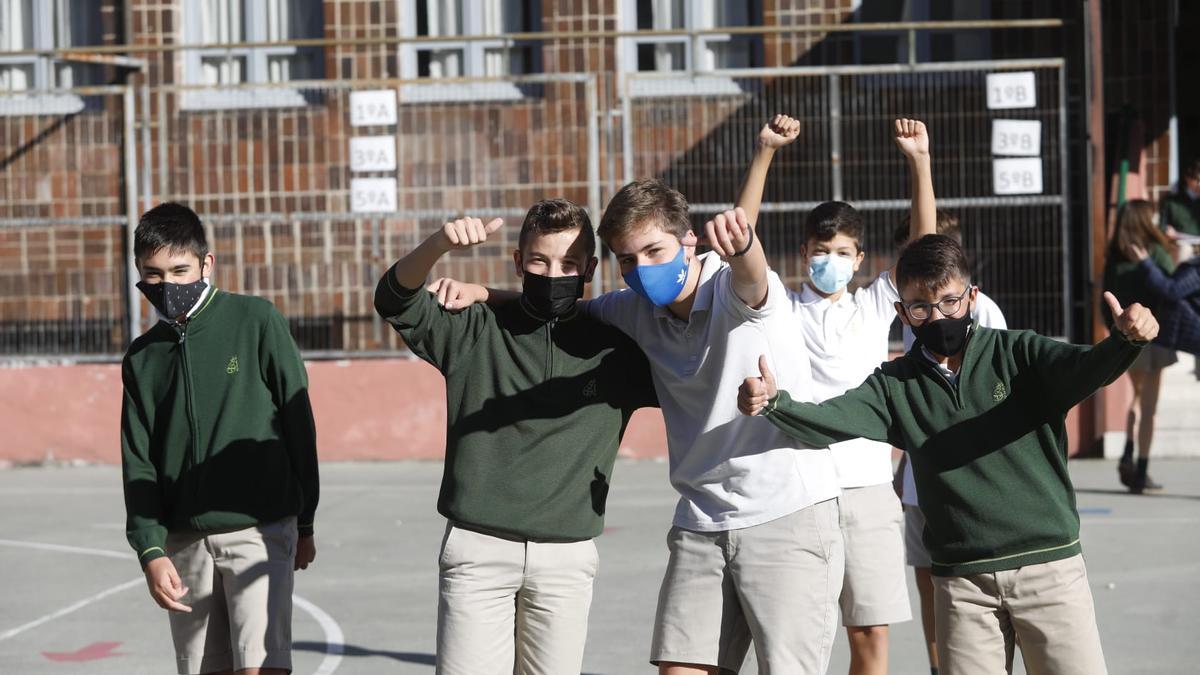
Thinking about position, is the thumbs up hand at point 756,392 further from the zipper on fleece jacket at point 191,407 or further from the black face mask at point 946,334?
the zipper on fleece jacket at point 191,407

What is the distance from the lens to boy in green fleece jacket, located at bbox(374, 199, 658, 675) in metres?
4.15

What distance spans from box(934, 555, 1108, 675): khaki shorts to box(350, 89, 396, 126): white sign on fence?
1030 cm

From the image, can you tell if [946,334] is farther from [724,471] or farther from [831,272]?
[831,272]

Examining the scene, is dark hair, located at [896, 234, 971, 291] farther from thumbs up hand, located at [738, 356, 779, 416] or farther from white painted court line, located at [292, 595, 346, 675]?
white painted court line, located at [292, 595, 346, 675]

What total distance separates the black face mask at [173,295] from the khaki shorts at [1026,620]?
236cm

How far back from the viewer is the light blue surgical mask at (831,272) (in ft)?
17.5

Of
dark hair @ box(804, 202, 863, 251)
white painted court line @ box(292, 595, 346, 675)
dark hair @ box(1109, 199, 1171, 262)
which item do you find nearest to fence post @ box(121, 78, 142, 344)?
white painted court line @ box(292, 595, 346, 675)

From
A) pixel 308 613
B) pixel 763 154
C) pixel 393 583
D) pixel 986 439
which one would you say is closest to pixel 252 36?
pixel 393 583

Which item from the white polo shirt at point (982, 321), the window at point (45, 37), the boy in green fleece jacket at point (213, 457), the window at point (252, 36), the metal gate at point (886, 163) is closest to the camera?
the boy in green fleece jacket at point (213, 457)

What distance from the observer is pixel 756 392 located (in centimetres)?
388

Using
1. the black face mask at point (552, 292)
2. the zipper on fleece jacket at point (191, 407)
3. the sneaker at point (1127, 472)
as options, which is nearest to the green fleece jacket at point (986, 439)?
the black face mask at point (552, 292)

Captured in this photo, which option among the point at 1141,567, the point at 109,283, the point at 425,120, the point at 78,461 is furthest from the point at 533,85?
the point at 1141,567

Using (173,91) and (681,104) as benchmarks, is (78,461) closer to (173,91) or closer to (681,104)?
(173,91)

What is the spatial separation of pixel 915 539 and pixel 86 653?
145 inches
